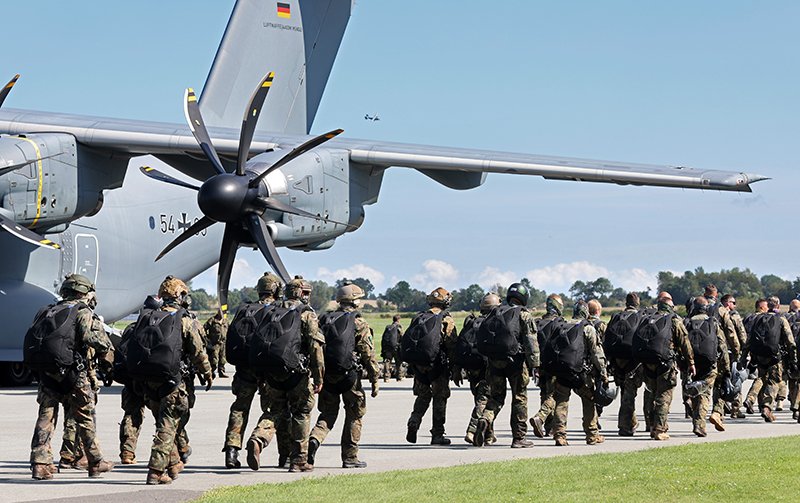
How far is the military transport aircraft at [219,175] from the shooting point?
16922 millimetres

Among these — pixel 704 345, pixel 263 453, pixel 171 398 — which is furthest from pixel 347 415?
pixel 704 345

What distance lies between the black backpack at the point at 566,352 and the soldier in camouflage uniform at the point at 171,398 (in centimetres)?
429

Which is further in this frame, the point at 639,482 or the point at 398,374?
the point at 398,374

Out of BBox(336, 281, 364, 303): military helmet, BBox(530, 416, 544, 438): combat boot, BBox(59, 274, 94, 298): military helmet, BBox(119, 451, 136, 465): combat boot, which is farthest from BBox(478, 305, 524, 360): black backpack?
BBox(59, 274, 94, 298): military helmet

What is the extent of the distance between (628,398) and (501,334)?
257 cm

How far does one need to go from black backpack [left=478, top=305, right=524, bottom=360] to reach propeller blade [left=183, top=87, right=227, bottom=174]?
19.5ft

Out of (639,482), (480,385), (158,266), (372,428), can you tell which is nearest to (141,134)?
(158,266)

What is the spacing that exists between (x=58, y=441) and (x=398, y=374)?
1458 centimetres

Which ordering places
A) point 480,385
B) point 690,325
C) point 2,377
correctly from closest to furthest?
point 480,385, point 690,325, point 2,377

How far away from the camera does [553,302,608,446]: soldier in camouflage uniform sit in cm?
1316

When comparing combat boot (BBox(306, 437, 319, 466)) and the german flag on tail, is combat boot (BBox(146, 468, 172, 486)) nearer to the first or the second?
combat boot (BBox(306, 437, 319, 466))

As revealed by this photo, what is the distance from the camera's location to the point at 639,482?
9.51 meters

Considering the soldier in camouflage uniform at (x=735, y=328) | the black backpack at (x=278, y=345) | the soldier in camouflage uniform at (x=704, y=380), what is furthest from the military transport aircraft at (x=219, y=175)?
the black backpack at (x=278, y=345)

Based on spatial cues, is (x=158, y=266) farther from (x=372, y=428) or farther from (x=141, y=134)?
(x=372, y=428)
